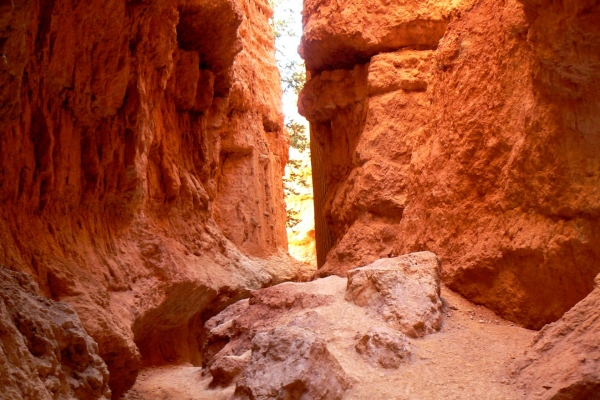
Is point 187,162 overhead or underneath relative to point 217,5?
underneath

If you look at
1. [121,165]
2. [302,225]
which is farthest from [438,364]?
[302,225]

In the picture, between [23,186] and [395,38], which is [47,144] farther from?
[395,38]

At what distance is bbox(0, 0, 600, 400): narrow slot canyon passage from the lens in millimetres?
3779

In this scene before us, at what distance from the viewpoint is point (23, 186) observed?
4508mm

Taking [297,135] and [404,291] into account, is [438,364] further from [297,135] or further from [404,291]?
[297,135]

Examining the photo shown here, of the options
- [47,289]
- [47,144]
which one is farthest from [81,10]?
[47,289]

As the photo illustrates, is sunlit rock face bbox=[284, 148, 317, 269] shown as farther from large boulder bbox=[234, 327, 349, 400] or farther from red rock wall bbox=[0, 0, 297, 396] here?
large boulder bbox=[234, 327, 349, 400]

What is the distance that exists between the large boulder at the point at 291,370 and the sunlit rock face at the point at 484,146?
192 cm

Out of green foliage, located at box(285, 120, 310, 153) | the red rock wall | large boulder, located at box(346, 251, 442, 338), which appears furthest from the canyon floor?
green foliage, located at box(285, 120, 310, 153)

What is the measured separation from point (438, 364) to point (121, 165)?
3245 mm

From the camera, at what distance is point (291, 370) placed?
3.92 m

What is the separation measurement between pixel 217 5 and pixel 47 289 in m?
4.52

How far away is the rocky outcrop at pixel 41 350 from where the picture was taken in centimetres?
259

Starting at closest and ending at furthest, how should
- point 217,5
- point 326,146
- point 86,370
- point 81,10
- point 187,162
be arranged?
point 86,370 → point 81,10 → point 217,5 → point 187,162 → point 326,146
